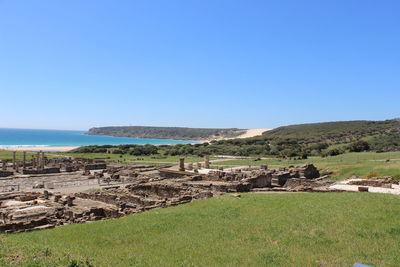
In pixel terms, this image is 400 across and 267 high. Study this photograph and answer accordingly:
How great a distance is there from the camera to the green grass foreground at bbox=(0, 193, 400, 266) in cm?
904

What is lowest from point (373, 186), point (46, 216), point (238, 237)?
point (46, 216)

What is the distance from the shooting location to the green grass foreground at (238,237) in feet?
29.7

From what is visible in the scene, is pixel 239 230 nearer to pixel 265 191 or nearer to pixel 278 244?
pixel 278 244

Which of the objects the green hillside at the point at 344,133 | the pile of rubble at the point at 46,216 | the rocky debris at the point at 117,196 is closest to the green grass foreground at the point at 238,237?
the pile of rubble at the point at 46,216

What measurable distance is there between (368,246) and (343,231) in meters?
1.63

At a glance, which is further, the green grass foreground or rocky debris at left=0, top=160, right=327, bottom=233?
rocky debris at left=0, top=160, right=327, bottom=233

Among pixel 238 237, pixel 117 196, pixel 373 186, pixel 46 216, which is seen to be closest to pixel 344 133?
pixel 373 186

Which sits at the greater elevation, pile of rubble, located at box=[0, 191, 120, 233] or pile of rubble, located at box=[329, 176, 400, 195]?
pile of rubble, located at box=[329, 176, 400, 195]

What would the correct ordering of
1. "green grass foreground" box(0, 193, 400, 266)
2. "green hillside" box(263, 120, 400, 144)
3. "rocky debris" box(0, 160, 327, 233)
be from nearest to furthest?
"green grass foreground" box(0, 193, 400, 266) < "rocky debris" box(0, 160, 327, 233) < "green hillside" box(263, 120, 400, 144)

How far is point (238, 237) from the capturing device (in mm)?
11562

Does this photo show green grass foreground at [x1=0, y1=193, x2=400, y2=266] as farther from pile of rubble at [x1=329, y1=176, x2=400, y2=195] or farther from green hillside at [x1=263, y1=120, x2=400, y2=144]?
green hillside at [x1=263, y1=120, x2=400, y2=144]

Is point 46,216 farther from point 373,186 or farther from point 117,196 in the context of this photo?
point 373,186

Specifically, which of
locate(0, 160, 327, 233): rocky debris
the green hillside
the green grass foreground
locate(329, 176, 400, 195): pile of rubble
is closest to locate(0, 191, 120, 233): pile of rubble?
locate(0, 160, 327, 233): rocky debris

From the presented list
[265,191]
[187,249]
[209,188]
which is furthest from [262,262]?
[209,188]
